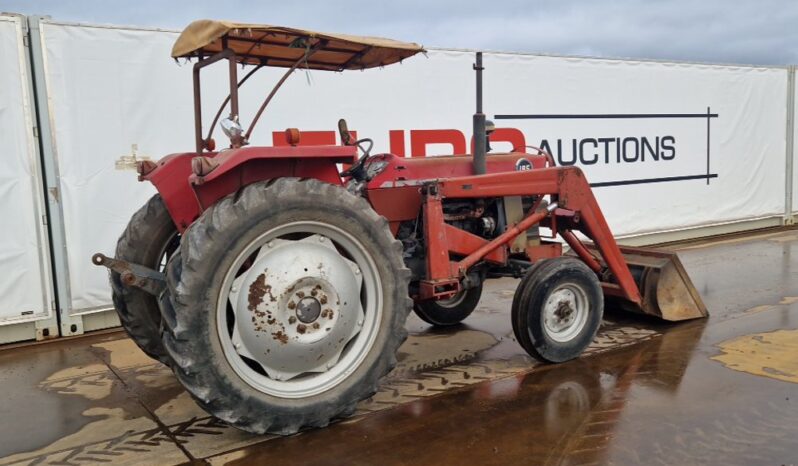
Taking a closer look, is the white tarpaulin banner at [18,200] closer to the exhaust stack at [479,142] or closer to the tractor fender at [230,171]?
the tractor fender at [230,171]

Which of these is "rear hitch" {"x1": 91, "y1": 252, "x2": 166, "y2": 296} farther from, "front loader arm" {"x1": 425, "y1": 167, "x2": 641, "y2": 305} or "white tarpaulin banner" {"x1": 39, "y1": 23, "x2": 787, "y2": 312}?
"white tarpaulin banner" {"x1": 39, "y1": 23, "x2": 787, "y2": 312}

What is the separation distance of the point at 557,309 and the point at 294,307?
6.00ft

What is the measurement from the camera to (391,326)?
3438mm

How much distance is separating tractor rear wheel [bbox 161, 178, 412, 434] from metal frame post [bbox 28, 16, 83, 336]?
2.78m

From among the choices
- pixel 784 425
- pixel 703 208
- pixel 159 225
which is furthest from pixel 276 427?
pixel 703 208

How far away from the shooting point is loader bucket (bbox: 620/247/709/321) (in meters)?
5.12

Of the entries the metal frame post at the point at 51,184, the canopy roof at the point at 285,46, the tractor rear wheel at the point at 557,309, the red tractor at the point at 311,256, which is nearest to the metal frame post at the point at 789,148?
the red tractor at the point at 311,256

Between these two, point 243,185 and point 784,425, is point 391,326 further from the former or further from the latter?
point 784,425

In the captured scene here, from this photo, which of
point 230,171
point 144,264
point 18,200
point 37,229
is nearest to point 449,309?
point 144,264

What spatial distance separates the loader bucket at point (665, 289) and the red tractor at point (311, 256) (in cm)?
77

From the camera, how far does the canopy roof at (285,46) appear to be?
3.32 metres

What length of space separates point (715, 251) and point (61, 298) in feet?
24.9

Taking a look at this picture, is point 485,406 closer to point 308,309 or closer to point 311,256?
point 308,309

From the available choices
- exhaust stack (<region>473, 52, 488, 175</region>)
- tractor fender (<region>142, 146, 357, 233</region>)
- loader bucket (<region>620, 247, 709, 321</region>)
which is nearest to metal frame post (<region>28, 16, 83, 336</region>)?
tractor fender (<region>142, 146, 357, 233</region>)
